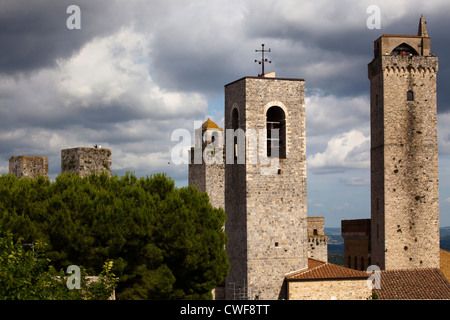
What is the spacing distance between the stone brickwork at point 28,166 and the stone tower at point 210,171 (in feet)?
47.4

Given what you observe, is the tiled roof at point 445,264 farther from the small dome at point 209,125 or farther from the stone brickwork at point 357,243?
the small dome at point 209,125

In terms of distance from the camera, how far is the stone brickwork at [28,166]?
2536 centimetres

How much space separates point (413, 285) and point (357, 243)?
565 inches

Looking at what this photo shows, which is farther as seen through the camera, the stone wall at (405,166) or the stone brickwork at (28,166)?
the stone wall at (405,166)

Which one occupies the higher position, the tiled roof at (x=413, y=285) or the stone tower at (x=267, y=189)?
the stone tower at (x=267, y=189)

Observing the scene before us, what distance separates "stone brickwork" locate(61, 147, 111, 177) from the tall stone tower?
22484mm

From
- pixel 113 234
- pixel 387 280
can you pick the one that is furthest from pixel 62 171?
pixel 387 280

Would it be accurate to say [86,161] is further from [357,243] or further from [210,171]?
[357,243]

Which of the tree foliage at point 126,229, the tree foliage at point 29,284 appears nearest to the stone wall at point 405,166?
the tree foliage at point 126,229

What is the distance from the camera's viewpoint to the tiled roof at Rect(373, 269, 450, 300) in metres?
30.8

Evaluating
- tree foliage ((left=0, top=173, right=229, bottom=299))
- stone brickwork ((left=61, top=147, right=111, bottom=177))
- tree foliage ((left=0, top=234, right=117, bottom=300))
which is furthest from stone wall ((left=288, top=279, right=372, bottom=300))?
tree foliage ((left=0, top=234, right=117, bottom=300))

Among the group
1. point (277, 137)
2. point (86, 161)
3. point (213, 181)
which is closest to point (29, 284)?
point (86, 161)

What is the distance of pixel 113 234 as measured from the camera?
22719 mm
